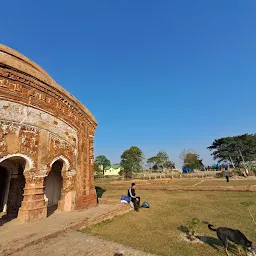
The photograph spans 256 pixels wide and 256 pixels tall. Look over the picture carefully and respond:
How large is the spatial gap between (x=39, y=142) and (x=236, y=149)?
5505cm

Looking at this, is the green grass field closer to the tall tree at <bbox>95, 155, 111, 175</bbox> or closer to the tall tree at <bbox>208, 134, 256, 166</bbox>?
the tall tree at <bbox>208, 134, 256, 166</bbox>

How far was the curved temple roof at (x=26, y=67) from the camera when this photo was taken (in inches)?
246

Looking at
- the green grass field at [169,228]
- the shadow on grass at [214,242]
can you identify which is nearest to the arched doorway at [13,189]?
the green grass field at [169,228]

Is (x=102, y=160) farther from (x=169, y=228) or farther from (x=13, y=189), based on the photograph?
(x=169, y=228)

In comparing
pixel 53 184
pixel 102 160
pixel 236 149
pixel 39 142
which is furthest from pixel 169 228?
pixel 102 160

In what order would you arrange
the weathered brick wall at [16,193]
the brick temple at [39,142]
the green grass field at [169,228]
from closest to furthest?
the green grass field at [169,228]
the brick temple at [39,142]
the weathered brick wall at [16,193]

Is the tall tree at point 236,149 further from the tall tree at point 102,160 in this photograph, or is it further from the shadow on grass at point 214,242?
the shadow on grass at point 214,242

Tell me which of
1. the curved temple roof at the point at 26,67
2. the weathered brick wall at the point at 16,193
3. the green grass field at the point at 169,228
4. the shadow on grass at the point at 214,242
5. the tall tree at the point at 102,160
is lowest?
the shadow on grass at the point at 214,242

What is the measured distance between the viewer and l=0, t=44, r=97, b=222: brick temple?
6.24 metres

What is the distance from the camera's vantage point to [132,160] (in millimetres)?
52781

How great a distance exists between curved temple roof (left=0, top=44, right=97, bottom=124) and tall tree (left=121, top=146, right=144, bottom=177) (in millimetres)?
42721

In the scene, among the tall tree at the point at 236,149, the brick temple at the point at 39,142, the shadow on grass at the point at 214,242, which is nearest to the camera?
the shadow on grass at the point at 214,242

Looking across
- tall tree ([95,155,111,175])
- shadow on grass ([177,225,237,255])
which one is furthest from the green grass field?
tall tree ([95,155,111,175])

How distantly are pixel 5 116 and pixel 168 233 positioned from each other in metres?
6.40
